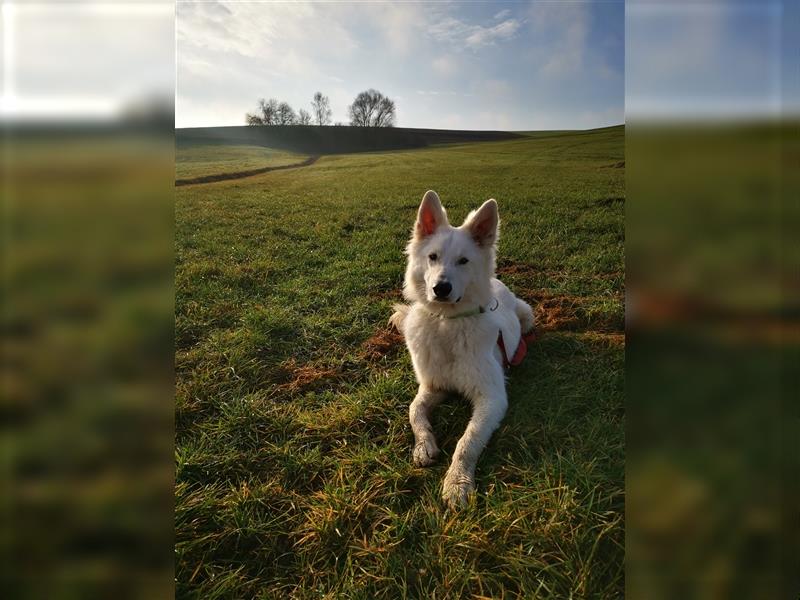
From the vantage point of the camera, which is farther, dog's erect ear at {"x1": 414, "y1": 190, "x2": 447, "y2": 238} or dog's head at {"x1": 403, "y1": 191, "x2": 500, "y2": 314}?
dog's erect ear at {"x1": 414, "y1": 190, "x2": 447, "y2": 238}

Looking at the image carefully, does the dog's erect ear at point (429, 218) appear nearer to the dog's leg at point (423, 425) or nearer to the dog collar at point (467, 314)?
the dog collar at point (467, 314)

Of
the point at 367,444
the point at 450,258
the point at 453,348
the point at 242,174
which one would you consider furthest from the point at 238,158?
the point at 367,444

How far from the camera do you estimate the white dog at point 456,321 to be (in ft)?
12.1

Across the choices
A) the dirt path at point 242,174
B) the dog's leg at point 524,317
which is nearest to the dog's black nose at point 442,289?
the dog's leg at point 524,317

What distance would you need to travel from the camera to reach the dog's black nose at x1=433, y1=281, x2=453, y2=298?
149 inches

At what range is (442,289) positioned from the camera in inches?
149

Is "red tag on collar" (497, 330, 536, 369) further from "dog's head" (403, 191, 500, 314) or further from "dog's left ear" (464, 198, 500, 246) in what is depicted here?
"dog's left ear" (464, 198, 500, 246)

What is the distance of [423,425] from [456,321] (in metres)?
1.05

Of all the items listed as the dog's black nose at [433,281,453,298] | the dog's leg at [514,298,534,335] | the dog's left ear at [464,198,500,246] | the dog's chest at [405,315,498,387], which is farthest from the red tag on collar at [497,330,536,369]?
the dog's left ear at [464,198,500,246]

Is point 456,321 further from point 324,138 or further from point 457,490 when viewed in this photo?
point 324,138

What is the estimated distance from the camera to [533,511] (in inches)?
106
